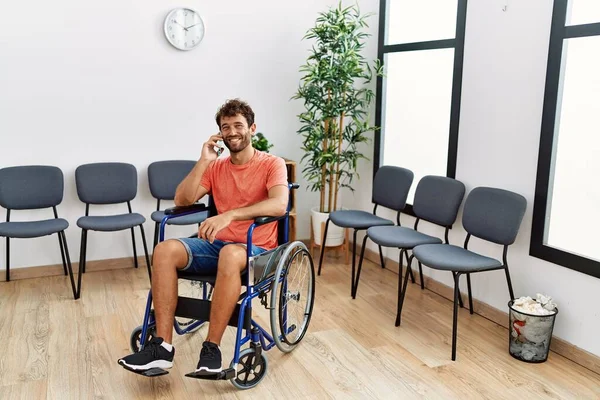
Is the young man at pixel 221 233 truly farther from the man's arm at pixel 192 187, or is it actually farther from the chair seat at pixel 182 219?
the chair seat at pixel 182 219

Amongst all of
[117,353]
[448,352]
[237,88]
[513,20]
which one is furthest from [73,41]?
[448,352]

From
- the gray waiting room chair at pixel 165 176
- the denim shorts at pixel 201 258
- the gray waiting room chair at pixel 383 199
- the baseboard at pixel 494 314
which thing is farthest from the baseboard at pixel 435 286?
the denim shorts at pixel 201 258

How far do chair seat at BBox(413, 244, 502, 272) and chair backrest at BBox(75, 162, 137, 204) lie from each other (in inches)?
81.4

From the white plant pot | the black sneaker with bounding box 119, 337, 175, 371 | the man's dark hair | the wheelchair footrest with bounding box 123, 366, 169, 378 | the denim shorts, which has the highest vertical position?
the man's dark hair

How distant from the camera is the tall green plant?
404cm

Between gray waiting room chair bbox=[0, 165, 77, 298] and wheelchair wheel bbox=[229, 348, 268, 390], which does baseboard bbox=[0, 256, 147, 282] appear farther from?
wheelchair wheel bbox=[229, 348, 268, 390]

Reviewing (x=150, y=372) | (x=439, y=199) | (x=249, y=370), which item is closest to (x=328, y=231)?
(x=439, y=199)

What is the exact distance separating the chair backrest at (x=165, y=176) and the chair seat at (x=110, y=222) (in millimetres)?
343

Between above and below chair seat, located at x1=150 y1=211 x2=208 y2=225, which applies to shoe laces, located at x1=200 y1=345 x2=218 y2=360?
below

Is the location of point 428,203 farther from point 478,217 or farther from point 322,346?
point 322,346

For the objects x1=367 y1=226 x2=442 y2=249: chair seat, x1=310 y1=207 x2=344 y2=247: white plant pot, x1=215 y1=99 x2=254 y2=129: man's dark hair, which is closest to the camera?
x1=215 y1=99 x2=254 y2=129: man's dark hair

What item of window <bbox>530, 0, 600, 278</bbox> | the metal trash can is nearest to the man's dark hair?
window <bbox>530, 0, 600, 278</bbox>

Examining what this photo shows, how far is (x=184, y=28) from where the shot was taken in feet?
13.5

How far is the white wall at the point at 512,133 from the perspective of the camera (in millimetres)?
2879
